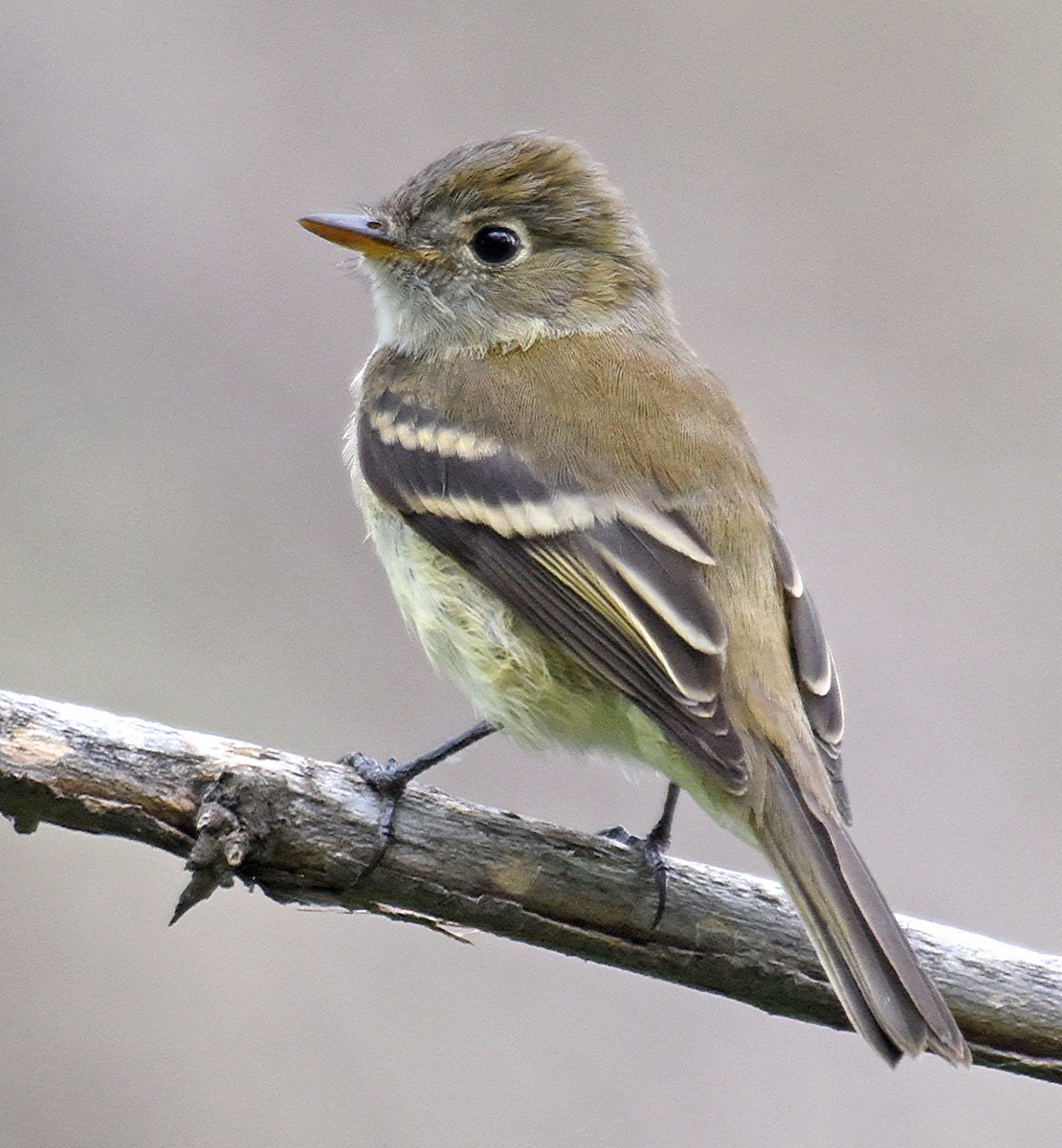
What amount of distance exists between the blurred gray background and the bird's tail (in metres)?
2.10

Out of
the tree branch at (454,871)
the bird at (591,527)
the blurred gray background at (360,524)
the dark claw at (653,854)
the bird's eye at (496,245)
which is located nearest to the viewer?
the tree branch at (454,871)

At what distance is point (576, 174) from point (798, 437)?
226cm

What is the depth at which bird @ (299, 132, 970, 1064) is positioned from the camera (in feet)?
12.9

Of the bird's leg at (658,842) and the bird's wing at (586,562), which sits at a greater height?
the bird's wing at (586,562)

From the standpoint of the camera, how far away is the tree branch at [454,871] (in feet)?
12.2

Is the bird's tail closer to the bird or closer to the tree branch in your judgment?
the bird

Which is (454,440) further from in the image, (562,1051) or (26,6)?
(26,6)

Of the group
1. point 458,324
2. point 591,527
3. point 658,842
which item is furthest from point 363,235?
point 658,842

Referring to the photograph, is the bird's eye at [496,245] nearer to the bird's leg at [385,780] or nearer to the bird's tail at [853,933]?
the bird's leg at [385,780]

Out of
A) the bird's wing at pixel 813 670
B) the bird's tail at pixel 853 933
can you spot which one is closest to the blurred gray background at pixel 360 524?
the bird's wing at pixel 813 670

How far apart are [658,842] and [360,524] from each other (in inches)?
106

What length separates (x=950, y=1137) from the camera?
5719mm

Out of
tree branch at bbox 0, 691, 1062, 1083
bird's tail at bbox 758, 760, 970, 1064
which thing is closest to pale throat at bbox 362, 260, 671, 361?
tree branch at bbox 0, 691, 1062, 1083

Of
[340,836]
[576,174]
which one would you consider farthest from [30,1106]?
[576,174]
